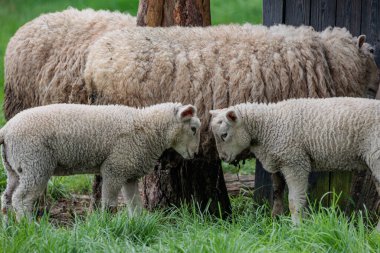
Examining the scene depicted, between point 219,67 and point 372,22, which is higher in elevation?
point 372,22

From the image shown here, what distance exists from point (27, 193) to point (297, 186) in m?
2.13

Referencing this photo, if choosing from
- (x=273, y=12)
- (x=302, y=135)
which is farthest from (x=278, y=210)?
(x=273, y=12)

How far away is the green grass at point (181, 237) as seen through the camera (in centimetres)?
596

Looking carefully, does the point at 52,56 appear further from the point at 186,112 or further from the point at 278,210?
the point at 278,210

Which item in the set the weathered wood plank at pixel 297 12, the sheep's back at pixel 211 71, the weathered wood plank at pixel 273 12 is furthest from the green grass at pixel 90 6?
the sheep's back at pixel 211 71

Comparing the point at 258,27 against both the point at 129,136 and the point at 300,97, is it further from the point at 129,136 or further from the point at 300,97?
the point at 129,136

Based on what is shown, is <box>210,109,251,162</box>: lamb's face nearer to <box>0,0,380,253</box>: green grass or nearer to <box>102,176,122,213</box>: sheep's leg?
<box>0,0,380,253</box>: green grass

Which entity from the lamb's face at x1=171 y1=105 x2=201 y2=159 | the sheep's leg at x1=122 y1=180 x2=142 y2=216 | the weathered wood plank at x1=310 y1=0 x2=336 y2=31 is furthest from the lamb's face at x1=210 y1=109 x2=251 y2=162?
the weathered wood plank at x1=310 y1=0 x2=336 y2=31

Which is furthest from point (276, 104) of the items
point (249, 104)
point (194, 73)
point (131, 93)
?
point (131, 93)

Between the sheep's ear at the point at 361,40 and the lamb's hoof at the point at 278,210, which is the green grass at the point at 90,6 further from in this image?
the lamb's hoof at the point at 278,210

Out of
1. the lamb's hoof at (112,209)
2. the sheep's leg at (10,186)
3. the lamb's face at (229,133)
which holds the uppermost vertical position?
the lamb's face at (229,133)

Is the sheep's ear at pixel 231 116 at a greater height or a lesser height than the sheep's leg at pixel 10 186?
greater

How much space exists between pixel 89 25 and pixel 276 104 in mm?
2202

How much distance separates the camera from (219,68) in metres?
7.64
